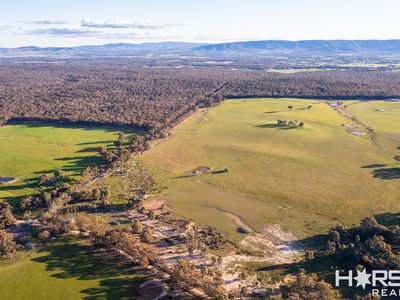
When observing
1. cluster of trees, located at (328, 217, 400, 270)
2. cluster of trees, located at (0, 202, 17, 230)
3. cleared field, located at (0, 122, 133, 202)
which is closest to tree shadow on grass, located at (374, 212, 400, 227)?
cluster of trees, located at (328, 217, 400, 270)

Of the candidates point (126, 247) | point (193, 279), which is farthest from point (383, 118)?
point (126, 247)

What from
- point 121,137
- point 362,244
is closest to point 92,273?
point 362,244

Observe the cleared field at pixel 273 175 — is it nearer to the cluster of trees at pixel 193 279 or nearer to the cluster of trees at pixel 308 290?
the cluster of trees at pixel 193 279

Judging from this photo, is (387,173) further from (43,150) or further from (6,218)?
(43,150)

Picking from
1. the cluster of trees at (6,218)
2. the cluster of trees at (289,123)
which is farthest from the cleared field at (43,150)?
the cluster of trees at (289,123)

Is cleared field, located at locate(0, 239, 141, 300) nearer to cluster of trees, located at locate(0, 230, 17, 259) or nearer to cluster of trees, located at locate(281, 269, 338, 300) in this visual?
cluster of trees, located at locate(0, 230, 17, 259)

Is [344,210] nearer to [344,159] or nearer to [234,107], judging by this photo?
[344,159]
